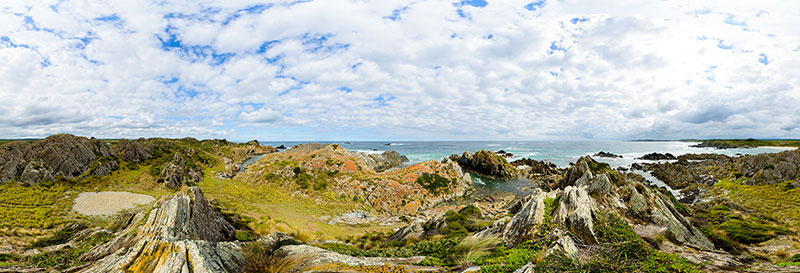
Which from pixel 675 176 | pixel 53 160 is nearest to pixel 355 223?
pixel 53 160

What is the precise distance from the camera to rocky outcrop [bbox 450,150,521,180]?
51.2 m

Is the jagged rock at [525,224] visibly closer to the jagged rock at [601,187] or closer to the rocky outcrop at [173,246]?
the jagged rock at [601,187]

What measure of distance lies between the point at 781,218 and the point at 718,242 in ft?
54.1

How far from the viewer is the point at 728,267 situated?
6.12m

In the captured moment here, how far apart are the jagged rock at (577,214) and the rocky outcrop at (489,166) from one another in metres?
43.0

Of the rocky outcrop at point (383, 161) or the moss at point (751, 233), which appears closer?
the moss at point (751, 233)

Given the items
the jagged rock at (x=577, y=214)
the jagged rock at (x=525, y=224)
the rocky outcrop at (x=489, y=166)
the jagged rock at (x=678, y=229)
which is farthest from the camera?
the rocky outcrop at (x=489, y=166)

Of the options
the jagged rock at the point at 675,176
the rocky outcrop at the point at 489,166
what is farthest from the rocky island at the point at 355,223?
the rocky outcrop at the point at 489,166

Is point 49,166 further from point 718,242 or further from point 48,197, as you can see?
point 718,242

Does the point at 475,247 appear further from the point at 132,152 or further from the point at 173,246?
the point at 132,152

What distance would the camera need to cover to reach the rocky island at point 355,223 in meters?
6.92

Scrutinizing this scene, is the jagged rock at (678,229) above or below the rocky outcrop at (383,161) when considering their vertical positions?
above

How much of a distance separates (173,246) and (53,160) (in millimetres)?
36255

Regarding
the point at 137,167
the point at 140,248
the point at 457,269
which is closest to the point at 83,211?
the point at 137,167
